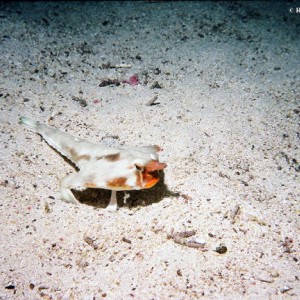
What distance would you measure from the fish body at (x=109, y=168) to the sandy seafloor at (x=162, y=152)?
0.24 m

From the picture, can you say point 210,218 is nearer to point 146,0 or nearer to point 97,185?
point 97,185

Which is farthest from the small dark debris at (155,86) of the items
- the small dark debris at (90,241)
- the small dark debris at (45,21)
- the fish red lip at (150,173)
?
the small dark debris at (45,21)

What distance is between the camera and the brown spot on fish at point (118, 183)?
10.3 feet

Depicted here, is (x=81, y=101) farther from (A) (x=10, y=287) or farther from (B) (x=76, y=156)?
(A) (x=10, y=287)

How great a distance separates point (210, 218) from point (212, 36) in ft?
18.1

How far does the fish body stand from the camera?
10.2ft

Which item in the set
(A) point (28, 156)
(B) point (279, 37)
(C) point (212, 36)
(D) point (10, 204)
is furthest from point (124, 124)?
(B) point (279, 37)

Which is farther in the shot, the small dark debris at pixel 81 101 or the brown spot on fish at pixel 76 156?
the small dark debris at pixel 81 101

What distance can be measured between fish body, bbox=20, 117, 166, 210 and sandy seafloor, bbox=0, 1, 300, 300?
9.5 inches

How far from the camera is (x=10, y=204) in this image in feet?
10.7

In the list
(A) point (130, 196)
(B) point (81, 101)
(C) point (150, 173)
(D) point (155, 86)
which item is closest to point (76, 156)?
(A) point (130, 196)

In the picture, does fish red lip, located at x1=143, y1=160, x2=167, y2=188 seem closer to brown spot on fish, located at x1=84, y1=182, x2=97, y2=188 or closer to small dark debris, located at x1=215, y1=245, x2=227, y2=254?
brown spot on fish, located at x1=84, y1=182, x2=97, y2=188

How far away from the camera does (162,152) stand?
13.8 ft

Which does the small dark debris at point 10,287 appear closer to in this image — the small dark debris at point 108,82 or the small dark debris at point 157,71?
the small dark debris at point 108,82
